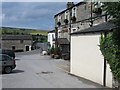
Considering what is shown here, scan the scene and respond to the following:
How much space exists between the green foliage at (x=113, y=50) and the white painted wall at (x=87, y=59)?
3.68ft

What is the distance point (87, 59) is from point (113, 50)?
5389mm

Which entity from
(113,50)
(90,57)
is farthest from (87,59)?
(113,50)

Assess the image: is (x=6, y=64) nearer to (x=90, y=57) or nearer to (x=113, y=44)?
(x=90, y=57)

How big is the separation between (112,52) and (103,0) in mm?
3665

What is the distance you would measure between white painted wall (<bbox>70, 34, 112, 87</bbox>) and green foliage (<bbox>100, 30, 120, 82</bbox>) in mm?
1121

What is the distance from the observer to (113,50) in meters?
16.9

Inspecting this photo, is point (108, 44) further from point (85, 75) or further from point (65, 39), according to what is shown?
point (65, 39)

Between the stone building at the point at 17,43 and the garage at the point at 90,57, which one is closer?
the garage at the point at 90,57

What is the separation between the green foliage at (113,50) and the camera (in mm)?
16188

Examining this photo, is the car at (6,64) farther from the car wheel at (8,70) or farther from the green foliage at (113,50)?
the green foliage at (113,50)

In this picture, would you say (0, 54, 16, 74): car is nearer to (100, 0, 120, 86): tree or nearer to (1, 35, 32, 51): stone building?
(100, 0, 120, 86): tree

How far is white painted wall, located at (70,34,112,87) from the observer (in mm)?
19812

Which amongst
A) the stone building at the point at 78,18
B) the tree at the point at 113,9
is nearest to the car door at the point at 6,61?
the stone building at the point at 78,18

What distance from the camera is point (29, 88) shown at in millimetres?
17359
